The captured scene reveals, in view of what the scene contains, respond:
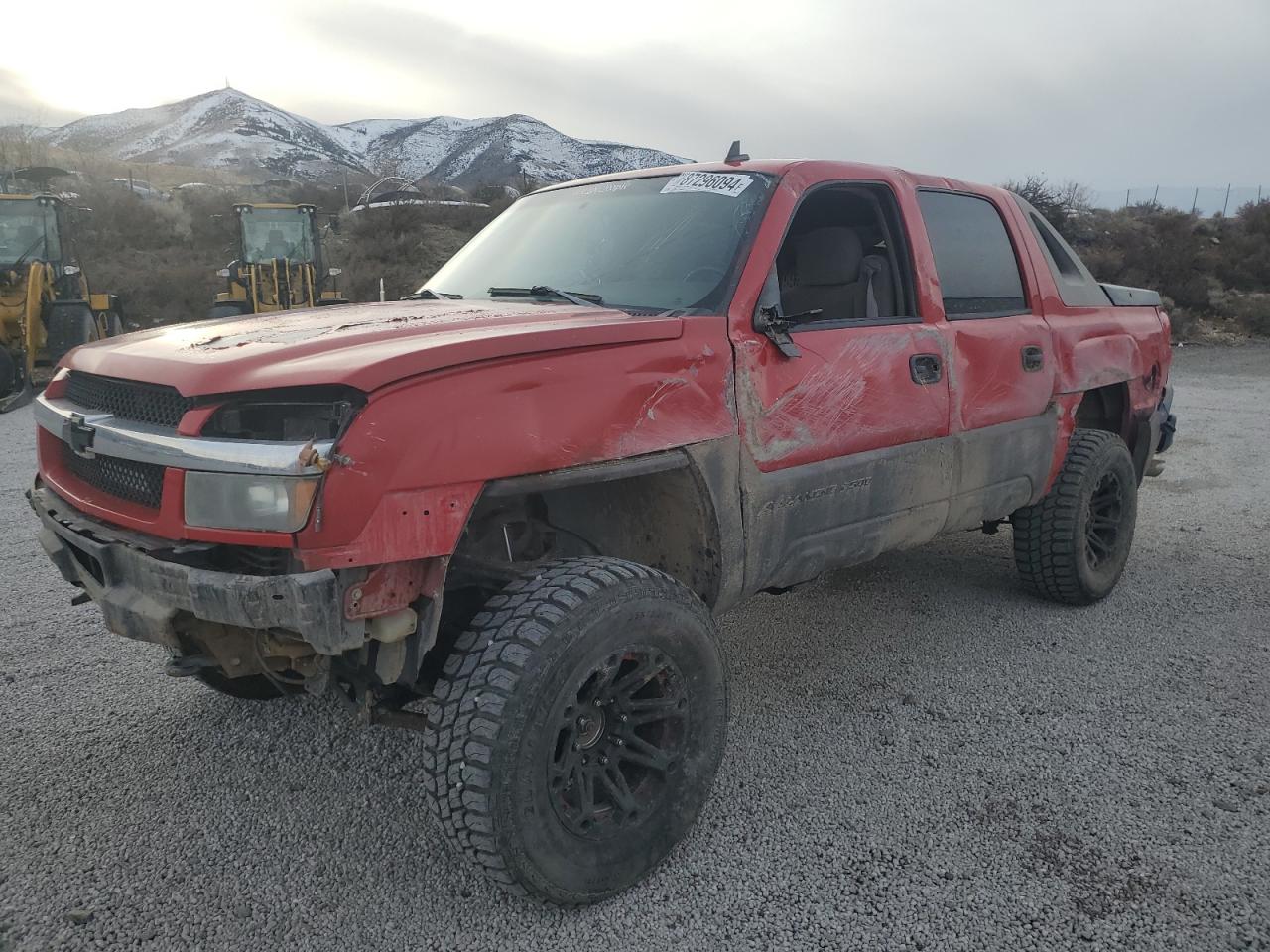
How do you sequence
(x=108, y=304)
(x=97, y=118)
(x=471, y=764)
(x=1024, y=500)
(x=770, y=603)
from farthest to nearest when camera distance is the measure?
(x=97, y=118)
(x=108, y=304)
(x=770, y=603)
(x=1024, y=500)
(x=471, y=764)

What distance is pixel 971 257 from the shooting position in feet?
12.2

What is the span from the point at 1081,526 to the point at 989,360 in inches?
43.6

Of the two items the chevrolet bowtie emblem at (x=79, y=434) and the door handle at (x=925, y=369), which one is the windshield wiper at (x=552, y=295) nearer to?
the door handle at (x=925, y=369)

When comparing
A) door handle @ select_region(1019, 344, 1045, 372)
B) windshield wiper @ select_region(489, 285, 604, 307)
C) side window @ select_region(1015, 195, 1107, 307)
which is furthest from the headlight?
side window @ select_region(1015, 195, 1107, 307)

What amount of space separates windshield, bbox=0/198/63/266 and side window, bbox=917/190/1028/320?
12634 mm

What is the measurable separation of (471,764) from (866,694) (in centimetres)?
190

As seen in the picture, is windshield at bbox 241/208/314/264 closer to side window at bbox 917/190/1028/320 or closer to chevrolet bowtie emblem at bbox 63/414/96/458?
side window at bbox 917/190/1028/320

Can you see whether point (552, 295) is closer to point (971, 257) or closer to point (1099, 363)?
point (971, 257)

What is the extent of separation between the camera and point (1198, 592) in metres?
4.56

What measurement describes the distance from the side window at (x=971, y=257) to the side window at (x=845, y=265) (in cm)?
19

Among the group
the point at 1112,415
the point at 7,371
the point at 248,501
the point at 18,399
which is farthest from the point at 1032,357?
the point at 7,371

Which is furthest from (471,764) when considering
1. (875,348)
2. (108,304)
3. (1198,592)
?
(108,304)

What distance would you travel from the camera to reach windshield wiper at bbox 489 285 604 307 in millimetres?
2898

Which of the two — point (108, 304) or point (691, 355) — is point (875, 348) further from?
point (108, 304)
